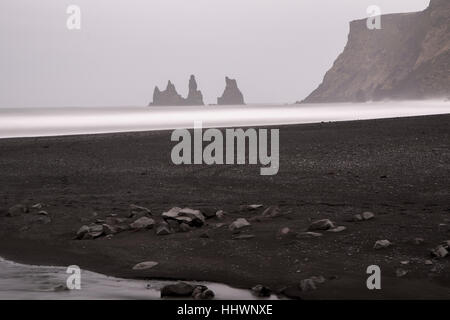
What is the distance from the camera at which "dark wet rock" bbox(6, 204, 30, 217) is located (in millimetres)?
16578

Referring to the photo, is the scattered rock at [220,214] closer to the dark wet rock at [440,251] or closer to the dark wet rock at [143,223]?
the dark wet rock at [143,223]

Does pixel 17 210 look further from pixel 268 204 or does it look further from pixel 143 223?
pixel 268 204

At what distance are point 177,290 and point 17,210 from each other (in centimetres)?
856

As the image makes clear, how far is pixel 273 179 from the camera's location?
20.3 m

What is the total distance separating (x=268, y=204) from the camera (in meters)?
16.5

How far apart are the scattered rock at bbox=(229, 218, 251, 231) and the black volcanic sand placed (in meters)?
0.24

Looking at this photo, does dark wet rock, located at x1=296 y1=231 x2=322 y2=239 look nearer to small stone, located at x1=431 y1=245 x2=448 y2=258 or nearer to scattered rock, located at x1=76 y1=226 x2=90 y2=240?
small stone, located at x1=431 y1=245 x2=448 y2=258

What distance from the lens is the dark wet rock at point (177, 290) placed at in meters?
9.73

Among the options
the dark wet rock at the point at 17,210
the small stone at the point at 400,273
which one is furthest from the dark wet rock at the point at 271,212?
the dark wet rock at the point at 17,210

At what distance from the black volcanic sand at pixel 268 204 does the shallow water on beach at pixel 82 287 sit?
395 millimetres

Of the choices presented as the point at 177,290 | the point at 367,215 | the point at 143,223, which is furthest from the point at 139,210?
the point at 177,290
